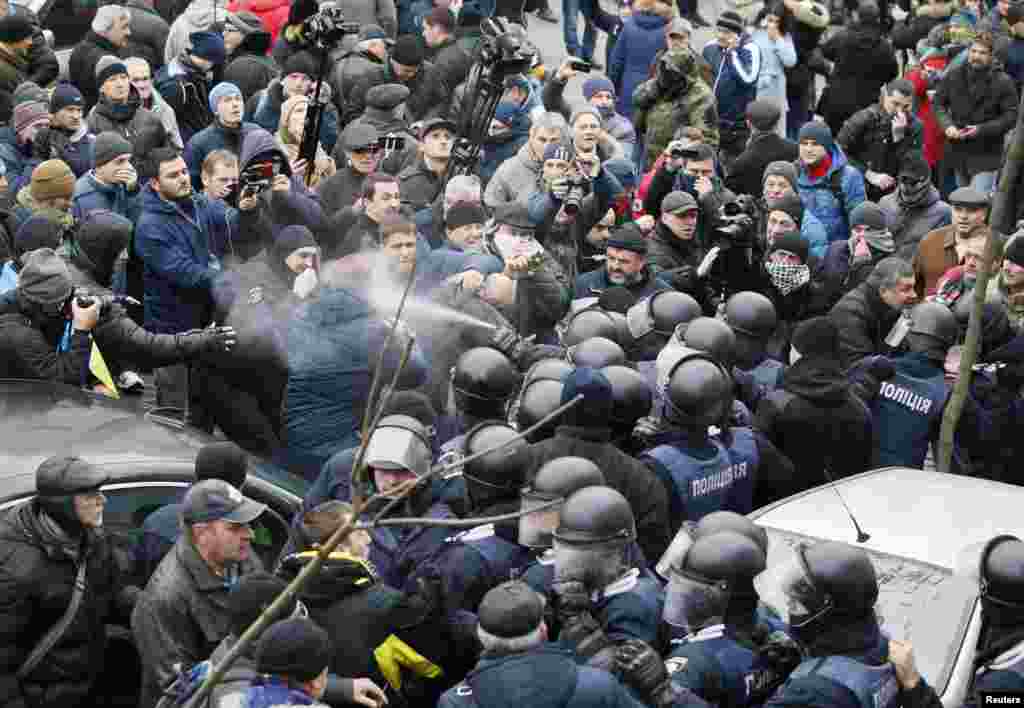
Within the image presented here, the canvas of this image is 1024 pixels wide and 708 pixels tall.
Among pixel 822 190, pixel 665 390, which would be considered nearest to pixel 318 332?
pixel 665 390

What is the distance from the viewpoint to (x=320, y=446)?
8.98 metres

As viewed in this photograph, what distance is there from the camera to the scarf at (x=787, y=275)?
430 inches

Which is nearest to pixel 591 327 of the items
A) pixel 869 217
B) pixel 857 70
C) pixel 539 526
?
pixel 539 526

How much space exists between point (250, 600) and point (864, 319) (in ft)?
17.5

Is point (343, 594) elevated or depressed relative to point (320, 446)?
elevated

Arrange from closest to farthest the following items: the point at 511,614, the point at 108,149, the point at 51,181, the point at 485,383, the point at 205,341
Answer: the point at 511,614, the point at 485,383, the point at 205,341, the point at 51,181, the point at 108,149

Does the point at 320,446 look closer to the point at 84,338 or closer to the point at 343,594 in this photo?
the point at 84,338

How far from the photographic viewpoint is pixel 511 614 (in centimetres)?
571

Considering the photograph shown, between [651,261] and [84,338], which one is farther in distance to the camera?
[651,261]

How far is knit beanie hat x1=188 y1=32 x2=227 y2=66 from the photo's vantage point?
13.1 metres

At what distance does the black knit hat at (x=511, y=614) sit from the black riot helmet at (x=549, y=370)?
7.59 feet

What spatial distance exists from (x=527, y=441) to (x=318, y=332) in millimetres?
1628

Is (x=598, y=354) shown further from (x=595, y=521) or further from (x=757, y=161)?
(x=757, y=161)

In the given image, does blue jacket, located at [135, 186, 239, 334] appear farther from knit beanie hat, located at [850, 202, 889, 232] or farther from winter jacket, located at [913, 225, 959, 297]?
winter jacket, located at [913, 225, 959, 297]
